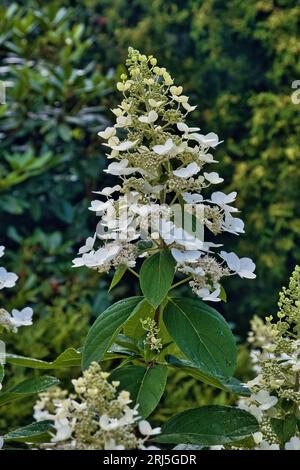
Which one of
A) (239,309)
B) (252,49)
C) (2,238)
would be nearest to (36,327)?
(2,238)

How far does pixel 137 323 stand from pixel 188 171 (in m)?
0.32

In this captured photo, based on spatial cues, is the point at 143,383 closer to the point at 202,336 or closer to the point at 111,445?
the point at 202,336

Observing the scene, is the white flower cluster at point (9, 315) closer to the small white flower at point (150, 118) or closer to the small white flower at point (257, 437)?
the small white flower at point (150, 118)

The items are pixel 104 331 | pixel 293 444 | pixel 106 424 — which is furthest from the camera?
pixel 104 331

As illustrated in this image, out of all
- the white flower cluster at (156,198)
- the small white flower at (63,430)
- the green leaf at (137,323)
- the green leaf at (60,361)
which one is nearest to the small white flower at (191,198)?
the white flower cluster at (156,198)

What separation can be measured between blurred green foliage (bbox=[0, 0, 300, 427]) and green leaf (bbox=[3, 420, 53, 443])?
1.91 metres

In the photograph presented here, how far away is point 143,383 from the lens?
1457 mm

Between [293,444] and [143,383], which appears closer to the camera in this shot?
[293,444]

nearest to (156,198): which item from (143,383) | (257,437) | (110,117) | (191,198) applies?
(191,198)

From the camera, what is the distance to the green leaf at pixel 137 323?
5.10ft

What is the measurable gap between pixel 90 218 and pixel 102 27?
1397 millimetres

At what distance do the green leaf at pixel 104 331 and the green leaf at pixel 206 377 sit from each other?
0.14 m

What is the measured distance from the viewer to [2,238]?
4.14m

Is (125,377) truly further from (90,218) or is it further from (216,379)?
(90,218)
